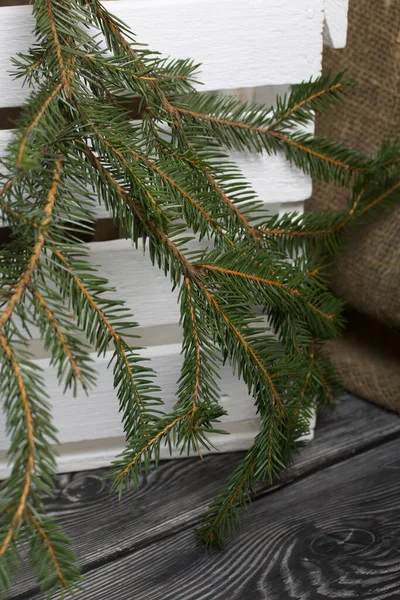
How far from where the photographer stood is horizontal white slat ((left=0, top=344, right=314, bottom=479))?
703 millimetres

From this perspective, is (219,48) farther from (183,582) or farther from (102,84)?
(183,582)

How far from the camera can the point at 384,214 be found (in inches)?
29.5

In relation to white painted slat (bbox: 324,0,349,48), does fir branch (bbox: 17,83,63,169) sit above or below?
below

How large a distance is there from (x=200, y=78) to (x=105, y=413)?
338mm

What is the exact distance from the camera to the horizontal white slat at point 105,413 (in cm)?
70

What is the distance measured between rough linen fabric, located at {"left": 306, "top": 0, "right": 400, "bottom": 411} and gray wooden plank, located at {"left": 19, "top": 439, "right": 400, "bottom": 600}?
18 centimetres

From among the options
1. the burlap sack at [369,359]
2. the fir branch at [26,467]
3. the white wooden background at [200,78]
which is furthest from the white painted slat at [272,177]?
the fir branch at [26,467]

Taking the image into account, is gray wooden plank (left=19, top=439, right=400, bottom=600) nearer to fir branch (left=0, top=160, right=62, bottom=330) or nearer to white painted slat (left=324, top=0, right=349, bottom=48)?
fir branch (left=0, top=160, right=62, bottom=330)

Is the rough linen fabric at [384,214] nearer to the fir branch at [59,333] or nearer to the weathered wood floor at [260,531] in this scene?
the weathered wood floor at [260,531]

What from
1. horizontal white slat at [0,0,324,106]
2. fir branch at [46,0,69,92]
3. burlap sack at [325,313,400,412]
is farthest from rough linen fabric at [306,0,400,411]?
fir branch at [46,0,69,92]

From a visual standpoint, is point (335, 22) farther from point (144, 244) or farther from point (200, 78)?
point (144, 244)

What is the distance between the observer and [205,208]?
0.54 m

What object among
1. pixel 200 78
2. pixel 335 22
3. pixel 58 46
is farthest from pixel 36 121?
pixel 335 22

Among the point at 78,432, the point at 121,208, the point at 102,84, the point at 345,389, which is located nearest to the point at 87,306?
the point at 121,208
